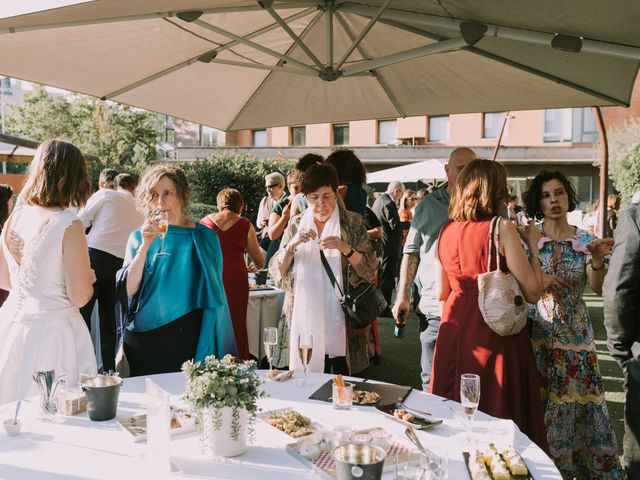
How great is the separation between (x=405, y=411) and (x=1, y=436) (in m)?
1.36

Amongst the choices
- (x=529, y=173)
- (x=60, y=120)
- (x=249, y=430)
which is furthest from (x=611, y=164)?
(x=60, y=120)

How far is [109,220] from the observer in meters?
5.45

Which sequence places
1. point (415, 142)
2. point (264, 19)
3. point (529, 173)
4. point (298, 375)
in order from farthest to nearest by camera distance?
1. point (415, 142)
2. point (529, 173)
3. point (264, 19)
4. point (298, 375)

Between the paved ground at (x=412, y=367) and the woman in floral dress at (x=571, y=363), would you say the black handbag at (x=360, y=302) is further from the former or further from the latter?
the paved ground at (x=412, y=367)

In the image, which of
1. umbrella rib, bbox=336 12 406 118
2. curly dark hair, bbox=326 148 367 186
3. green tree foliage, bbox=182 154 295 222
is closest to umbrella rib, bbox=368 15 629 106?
umbrella rib, bbox=336 12 406 118

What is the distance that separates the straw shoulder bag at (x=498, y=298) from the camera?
9.37ft

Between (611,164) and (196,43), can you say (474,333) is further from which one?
(611,164)

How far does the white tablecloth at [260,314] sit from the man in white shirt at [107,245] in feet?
4.32

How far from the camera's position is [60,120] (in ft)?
102

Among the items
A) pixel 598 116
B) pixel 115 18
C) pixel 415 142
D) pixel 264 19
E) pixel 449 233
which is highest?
pixel 415 142

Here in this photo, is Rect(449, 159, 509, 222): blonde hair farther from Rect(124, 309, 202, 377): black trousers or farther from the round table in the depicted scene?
Rect(124, 309, 202, 377): black trousers

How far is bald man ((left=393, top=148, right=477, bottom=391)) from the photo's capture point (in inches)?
149

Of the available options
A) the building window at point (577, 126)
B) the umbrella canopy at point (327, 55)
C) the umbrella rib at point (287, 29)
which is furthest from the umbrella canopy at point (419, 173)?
the building window at point (577, 126)

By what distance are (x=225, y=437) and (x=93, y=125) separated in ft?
104
